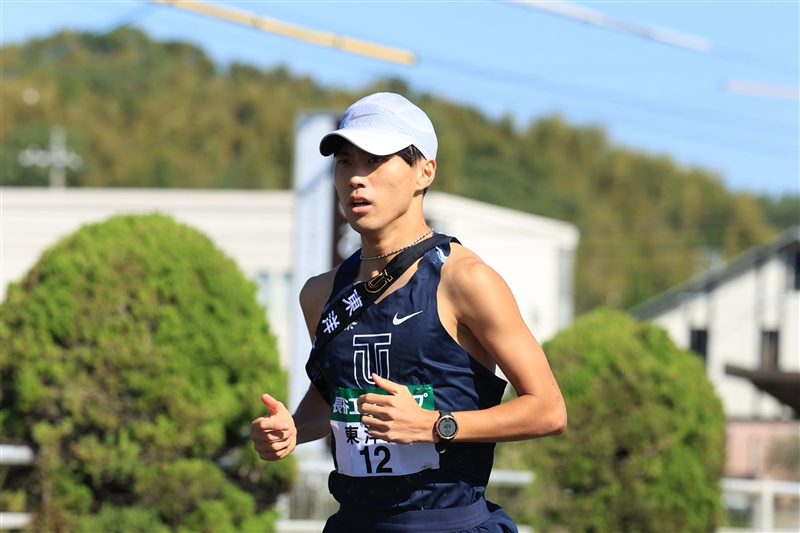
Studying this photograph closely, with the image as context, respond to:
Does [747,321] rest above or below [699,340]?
above

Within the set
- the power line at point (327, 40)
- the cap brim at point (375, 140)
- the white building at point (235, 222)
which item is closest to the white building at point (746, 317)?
the white building at point (235, 222)

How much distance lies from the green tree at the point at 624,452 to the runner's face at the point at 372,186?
759 cm

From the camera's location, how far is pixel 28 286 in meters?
7.95

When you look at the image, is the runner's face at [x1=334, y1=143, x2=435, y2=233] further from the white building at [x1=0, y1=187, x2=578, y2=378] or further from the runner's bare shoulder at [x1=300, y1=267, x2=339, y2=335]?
the white building at [x1=0, y1=187, x2=578, y2=378]

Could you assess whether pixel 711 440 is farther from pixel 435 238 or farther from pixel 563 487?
pixel 435 238

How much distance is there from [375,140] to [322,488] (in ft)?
A: 27.0

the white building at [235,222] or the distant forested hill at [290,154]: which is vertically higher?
the distant forested hill at [290,154]

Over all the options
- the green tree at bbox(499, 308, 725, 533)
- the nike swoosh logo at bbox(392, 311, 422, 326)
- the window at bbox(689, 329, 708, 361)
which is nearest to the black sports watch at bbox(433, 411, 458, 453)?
the nike swoosh logo at bbox(392, 311, 422, 326)

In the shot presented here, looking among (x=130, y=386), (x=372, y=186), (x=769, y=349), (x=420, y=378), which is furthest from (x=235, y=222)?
(x=769, y=349)

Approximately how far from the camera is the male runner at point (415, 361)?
3.07 metres

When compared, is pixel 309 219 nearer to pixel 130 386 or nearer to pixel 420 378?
pixel 130 386

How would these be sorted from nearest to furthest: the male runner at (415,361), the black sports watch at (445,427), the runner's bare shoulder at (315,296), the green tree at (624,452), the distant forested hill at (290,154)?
the black sports watch at (445,427) < the male runner at (415,361) < the runner's bare shoulder at (315,296) < the green tree at (624,452) < the distant forested hill at (290,154)

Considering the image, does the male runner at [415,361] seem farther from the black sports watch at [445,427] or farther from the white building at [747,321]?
the white building at [747,321]

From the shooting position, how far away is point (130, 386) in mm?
7562
